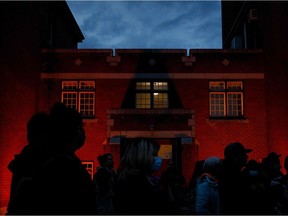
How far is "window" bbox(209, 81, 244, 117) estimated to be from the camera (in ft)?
52.6

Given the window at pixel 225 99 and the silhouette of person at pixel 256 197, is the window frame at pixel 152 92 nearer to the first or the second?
the window at pixel 225 99

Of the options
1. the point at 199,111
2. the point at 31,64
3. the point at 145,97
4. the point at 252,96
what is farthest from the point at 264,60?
the point at 31,64

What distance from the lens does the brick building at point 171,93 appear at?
15.5m

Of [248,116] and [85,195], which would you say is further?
[248,116]

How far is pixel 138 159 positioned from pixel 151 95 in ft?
42.5

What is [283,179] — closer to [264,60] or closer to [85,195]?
[85,195]

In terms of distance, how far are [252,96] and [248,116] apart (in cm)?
88

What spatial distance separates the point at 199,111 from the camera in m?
15.9

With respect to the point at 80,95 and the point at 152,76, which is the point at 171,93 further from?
the point at 80,95

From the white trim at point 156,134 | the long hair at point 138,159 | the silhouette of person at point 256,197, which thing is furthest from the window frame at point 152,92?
the long hair at point 138,159

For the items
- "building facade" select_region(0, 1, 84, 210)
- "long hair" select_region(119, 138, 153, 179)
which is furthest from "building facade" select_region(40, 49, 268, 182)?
"long hair" select_region(119, 138, 153, 179)

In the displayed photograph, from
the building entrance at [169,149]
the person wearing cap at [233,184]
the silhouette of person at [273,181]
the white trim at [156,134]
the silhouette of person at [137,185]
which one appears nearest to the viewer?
the silhouette of person at [137,185]

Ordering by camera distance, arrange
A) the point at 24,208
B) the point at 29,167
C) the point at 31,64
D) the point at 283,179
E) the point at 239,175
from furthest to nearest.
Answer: the point at 31,64 → the point at 283,179 → the point at 239,175 → the point at 29,167 → the point at 24,208

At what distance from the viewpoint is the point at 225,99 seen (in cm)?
1597
